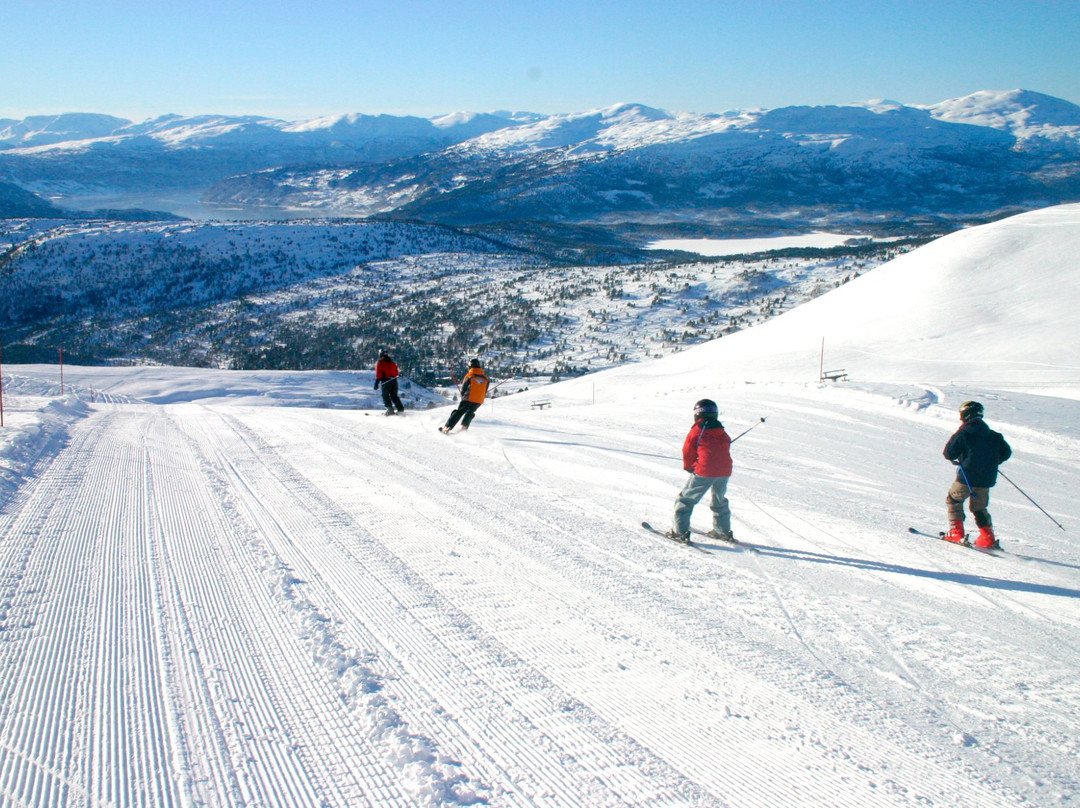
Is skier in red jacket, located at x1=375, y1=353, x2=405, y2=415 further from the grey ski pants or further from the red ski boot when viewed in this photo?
the red ski boot

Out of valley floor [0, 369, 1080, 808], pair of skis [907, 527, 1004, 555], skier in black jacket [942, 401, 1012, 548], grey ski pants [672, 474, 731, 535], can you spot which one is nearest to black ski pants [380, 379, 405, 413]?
valley floor [0, 369, 1080, 808]

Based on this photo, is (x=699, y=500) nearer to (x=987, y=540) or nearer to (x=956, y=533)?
(x=956, y=533)

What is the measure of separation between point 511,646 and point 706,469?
2.56 meters

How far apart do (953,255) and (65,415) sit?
29065 millimetres

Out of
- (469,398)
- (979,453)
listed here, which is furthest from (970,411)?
(469,398)

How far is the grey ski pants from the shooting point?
5.87m

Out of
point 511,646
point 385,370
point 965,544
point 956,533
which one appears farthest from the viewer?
point 385,370

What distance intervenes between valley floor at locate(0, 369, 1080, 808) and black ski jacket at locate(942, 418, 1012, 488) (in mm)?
722

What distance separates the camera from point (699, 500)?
595 centimetres

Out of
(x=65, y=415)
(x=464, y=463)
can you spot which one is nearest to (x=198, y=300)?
(x=65, y=415)

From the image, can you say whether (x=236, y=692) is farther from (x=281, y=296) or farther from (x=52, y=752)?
(x=281, y=296)

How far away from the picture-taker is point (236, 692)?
11.0 ft

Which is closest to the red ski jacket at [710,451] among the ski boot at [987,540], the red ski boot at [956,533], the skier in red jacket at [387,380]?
the red ski boot at [956,533]

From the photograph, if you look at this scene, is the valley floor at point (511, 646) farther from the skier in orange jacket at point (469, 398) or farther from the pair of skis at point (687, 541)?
the skier in orange jacket at point (469, 398)
